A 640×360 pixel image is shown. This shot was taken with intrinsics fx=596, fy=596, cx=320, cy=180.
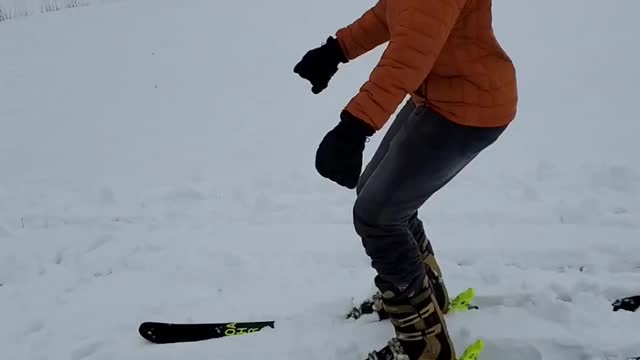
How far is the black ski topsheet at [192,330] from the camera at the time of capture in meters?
2.96

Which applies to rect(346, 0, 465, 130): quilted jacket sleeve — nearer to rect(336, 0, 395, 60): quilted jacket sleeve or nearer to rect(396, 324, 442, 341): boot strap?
rect(336, 0, 395, 60): quilted jacket sleeve

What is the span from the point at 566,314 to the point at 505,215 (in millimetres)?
1379

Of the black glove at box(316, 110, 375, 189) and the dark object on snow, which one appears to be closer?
the black glove at box(316, 110, 375, 189)

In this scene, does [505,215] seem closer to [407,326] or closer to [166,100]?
[407,326]

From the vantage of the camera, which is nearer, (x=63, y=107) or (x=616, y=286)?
(x=616, y=286)

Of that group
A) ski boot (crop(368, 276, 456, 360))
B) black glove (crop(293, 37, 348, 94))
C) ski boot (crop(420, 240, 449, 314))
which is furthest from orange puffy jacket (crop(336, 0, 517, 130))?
ski boot (crop(420, 240, 449, 314))

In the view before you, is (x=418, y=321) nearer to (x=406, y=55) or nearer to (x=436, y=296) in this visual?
(x=436, y=296)

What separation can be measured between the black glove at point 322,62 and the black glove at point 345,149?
671 mm

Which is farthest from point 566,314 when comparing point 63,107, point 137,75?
point 137,75

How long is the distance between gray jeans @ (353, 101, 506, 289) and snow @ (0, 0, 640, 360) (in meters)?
0.64

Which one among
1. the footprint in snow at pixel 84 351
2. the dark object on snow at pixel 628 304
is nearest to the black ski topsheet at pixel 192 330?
the footprint in snow at pixel 84 351

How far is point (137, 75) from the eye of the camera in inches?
359

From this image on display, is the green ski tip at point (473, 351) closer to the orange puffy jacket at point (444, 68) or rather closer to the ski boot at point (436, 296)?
the ski boot at point (436, 296)

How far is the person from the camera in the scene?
1.88 m
